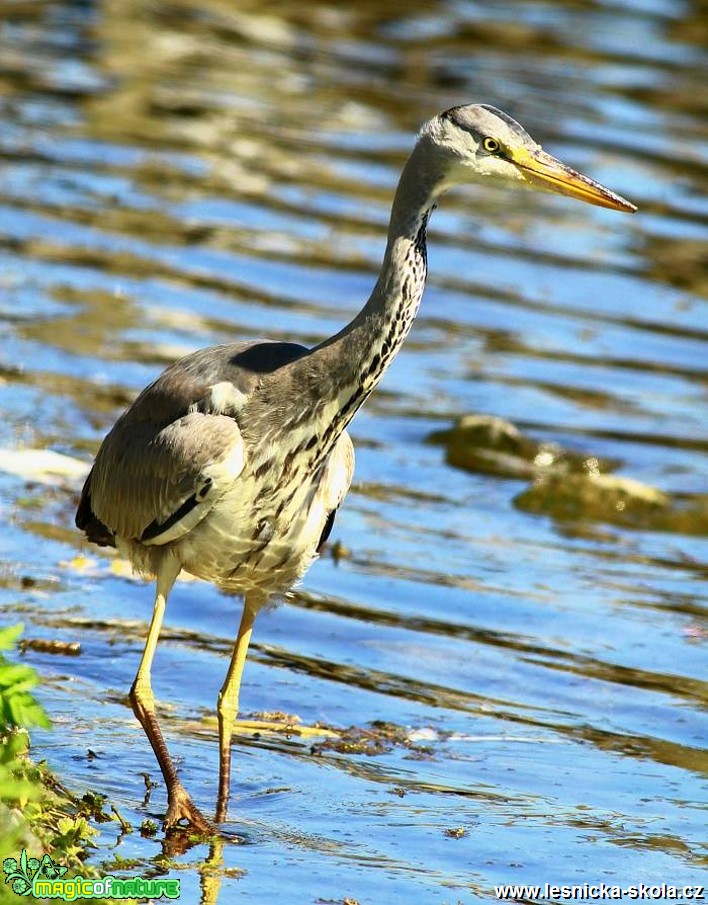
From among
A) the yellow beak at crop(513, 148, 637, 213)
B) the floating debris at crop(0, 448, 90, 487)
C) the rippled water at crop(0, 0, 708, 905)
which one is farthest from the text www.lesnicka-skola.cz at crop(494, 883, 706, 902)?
the floating debris at crop(0, 448, 90, 487)

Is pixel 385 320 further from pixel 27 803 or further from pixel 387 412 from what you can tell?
pixel 387 412

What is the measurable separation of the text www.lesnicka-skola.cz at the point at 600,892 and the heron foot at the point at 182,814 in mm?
1086

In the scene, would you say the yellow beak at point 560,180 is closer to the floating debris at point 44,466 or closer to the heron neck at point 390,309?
the heron neck at point 390,309

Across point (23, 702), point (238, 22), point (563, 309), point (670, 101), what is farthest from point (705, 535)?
point (238, 22)

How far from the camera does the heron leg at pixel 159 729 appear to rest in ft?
20.3

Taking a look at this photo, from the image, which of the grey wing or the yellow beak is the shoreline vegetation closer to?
the grey wing

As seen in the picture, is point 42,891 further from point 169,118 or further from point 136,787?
point 169,118

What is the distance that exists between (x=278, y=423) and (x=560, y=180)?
1407 millimetres

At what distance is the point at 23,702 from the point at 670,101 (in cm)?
1712

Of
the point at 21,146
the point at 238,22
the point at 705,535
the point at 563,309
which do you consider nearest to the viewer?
the point at 705,535

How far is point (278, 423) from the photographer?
642 centimetres

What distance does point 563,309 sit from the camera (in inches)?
559

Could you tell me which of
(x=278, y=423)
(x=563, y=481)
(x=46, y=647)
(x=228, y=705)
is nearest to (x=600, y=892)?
(x=228, y=705)

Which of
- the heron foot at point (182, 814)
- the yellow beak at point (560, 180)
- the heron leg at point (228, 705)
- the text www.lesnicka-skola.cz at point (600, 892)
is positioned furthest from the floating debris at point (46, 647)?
the yellow beak at point (560, 180)
